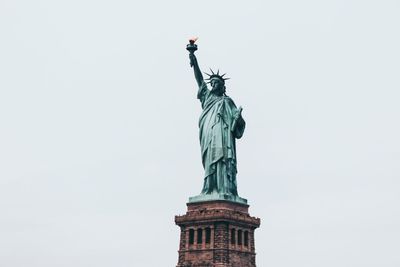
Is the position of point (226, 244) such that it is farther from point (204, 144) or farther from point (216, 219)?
point (204, 144)

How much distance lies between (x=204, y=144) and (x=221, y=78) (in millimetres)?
4980

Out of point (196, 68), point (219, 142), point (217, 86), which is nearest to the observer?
point (219, 142)

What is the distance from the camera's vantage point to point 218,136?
55375mm

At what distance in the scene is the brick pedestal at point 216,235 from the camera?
53.1m

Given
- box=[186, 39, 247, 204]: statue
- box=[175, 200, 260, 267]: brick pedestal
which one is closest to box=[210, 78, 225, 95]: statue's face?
box=[186, 39, 247, 204]: statue

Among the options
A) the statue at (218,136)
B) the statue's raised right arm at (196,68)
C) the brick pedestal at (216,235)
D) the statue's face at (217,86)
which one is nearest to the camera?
the brick pedestal at (216,235)

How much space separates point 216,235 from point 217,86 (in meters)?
10.7

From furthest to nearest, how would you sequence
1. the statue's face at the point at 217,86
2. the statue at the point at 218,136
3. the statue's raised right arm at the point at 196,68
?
the statue's raised right arm at the point at 196,68 → the statue's face at the point at 217,86 → the statue at the point at 218,136

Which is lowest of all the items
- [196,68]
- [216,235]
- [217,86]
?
[216,235]

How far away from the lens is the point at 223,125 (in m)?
55.9

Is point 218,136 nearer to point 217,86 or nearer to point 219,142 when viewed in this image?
point 219,142

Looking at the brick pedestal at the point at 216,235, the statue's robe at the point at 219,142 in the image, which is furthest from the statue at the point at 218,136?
the brick pedestal at the point at 216,235

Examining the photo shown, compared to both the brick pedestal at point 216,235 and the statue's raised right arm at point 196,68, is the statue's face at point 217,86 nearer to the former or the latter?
the statue's raised right arm at point 196,68

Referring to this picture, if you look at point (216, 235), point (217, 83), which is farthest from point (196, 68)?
point (216, 235)
